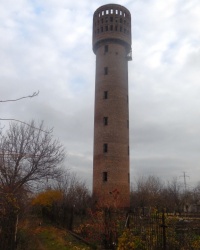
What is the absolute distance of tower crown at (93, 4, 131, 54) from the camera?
3058 centimetres

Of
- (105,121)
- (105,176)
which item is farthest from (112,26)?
(105,176)

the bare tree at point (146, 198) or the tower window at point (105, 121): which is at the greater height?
the tower window at point (105, 121)

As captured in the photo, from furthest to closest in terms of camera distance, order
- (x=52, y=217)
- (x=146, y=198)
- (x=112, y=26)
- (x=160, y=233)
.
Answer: (x=146, y=198) → (x=112, y=26) → (x=52, y=217) → (x=160, y=233)

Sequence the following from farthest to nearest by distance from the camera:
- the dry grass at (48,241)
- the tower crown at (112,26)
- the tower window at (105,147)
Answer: the tower crown at (112,26), the tower window at (105,147), the dry grass at (48,241)

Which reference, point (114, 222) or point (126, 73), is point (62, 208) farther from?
point (126, 73)

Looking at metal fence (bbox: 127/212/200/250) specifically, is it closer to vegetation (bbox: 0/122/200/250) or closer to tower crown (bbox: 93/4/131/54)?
vegetation (bbox: 0/122/200/250)

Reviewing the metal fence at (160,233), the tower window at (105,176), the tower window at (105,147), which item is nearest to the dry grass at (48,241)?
the metal fence at (160,233)

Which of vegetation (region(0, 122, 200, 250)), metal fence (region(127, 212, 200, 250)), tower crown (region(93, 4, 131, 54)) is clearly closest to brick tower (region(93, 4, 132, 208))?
→ tower crown (region(93, 4, 131, 54))

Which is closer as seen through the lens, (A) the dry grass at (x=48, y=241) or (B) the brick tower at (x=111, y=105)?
(A) the dry grass at (x=48, y=241)

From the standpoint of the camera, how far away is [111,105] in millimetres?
28391

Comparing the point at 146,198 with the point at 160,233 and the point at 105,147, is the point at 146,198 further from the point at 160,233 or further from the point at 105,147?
the point at 160,233

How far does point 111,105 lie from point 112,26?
8514 mm

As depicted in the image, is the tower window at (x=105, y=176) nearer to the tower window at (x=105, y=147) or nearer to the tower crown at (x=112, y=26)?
the tower window at (x=105, y=147)

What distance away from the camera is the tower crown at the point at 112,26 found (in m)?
30.6
